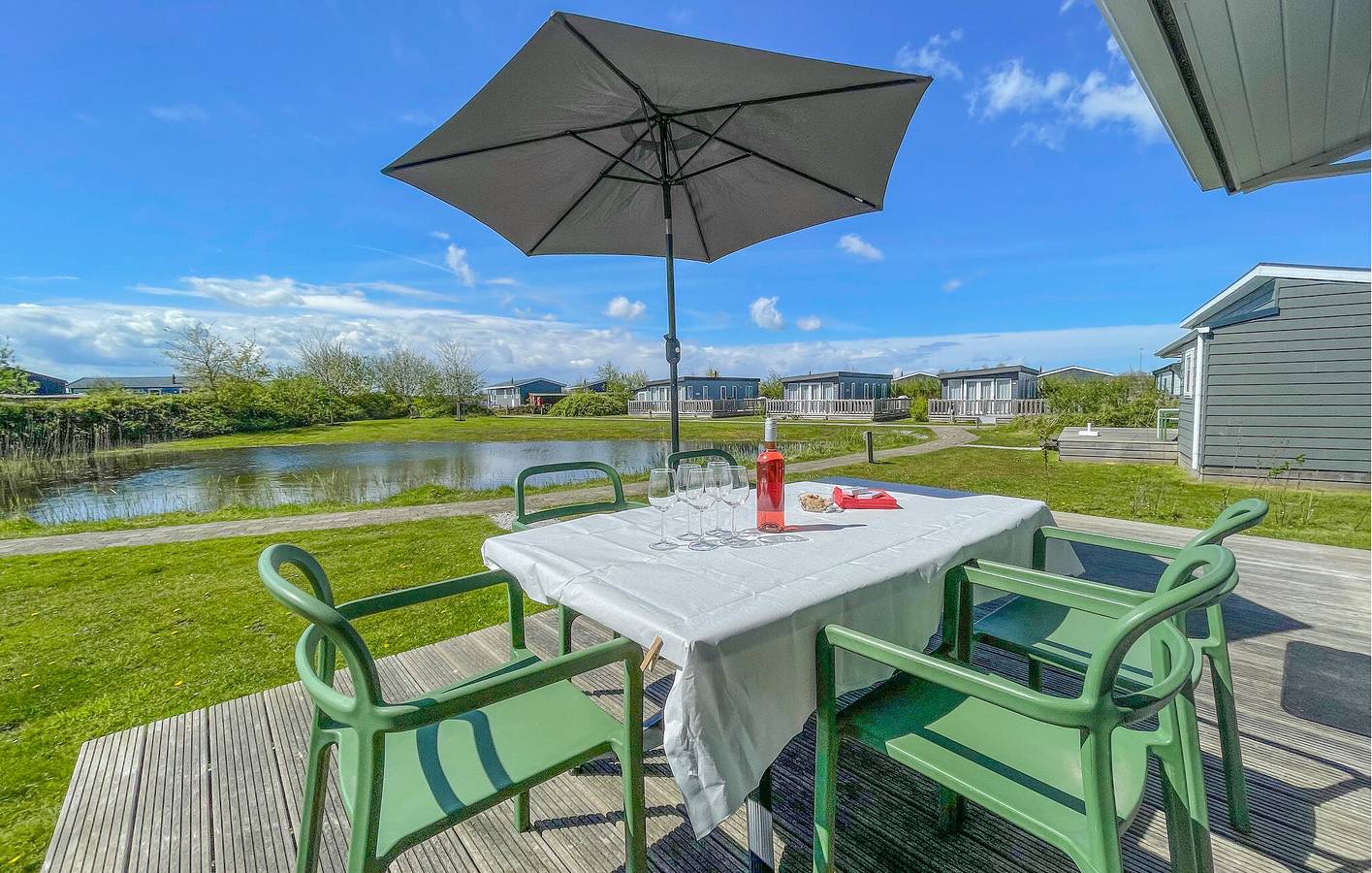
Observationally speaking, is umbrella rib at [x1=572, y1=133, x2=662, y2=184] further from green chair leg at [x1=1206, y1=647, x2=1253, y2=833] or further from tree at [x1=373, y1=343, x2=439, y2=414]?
tree at [x1=373, y1=343, x2=439, y2=414]

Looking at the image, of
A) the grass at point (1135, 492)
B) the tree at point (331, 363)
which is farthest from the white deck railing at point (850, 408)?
the tree at point (331, 363)

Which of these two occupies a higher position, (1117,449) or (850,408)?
(850,408)

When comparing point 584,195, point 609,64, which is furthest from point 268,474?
point 609,64

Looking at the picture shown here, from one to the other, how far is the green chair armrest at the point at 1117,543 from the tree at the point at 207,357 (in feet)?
102

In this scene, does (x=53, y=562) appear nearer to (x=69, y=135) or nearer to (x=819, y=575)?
(x=819, y=575)

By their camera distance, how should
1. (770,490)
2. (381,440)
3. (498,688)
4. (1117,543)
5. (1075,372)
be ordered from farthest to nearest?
1. (1075,372)
2. (381,440)
3. (1117,543)
4. (770,490)
5. (498,688)

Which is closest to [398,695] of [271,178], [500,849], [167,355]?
[500,849]

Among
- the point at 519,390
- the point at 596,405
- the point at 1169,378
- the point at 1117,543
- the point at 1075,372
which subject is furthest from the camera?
the point at 519,390

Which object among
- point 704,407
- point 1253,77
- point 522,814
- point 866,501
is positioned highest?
point 1253,77

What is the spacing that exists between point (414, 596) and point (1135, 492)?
7.45 m

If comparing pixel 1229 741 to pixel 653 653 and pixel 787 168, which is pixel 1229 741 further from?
pixel 787 168

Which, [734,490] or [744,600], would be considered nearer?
[744,600]

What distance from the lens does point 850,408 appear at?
965 inches

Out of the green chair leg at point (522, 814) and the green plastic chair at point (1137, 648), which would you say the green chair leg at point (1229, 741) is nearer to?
the green plastic chair at point (1137, 648)
